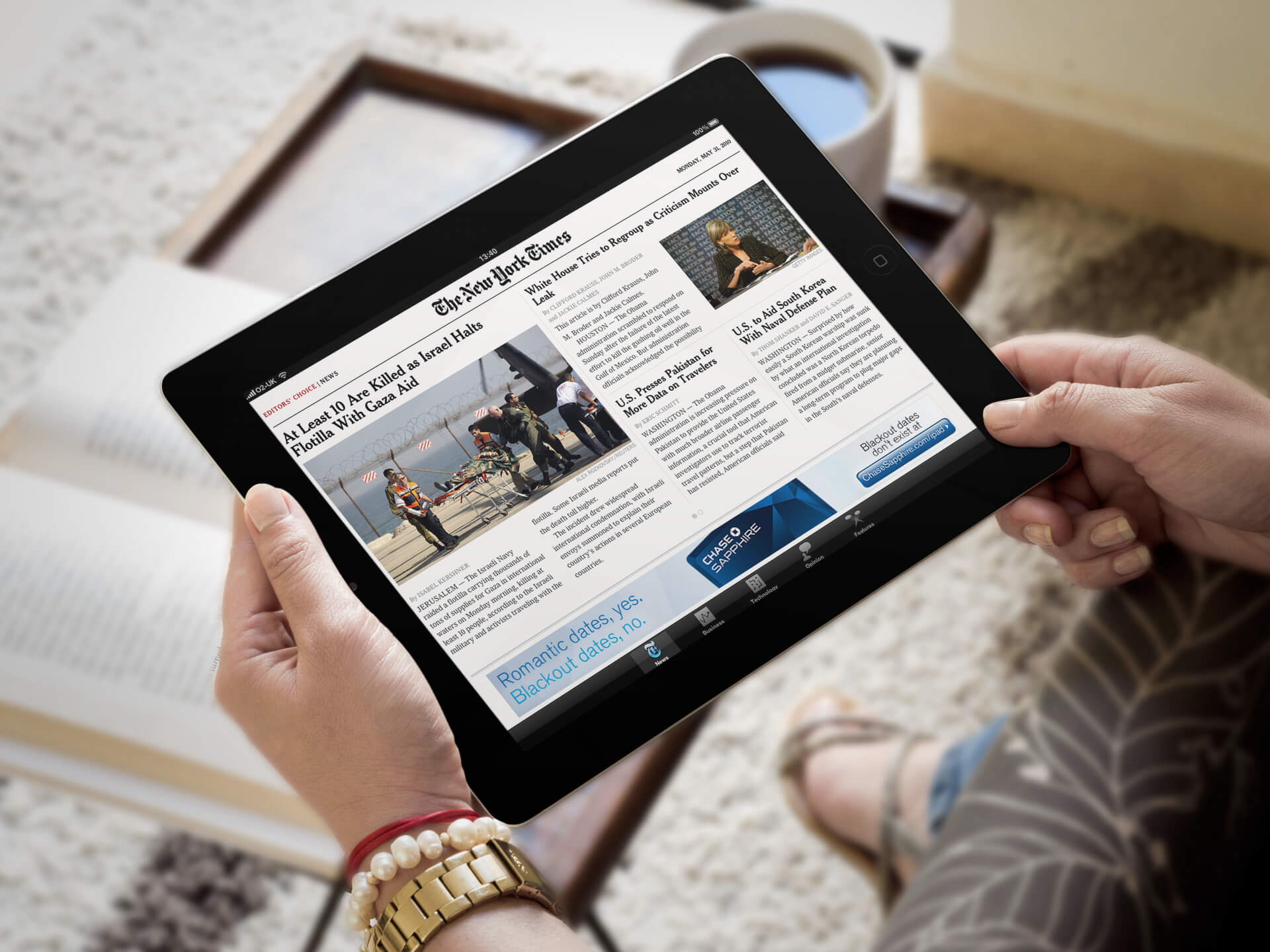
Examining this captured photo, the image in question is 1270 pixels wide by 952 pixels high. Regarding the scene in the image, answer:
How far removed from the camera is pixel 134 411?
112 cm

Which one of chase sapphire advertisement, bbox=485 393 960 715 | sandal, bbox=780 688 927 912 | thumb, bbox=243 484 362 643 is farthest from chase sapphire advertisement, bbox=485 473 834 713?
sandal, bbox=780 688 927 912

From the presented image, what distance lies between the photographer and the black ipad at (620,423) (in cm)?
68

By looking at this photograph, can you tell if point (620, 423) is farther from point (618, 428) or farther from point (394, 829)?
point (394, 829)

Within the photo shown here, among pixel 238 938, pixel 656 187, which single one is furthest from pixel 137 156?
pixel 656 187

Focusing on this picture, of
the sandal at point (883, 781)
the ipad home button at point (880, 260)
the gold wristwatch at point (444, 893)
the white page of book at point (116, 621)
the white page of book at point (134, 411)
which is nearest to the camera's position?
the gold wristwatch at point (444, 893)

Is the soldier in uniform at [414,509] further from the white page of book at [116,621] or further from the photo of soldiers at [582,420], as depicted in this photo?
the white page of book at [116,621]

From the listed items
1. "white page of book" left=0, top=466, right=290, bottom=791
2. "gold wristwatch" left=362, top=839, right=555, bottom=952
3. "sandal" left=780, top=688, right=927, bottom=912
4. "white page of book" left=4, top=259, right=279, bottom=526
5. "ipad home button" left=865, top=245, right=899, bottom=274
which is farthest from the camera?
"sandal" left=780, top=688, right=927, bottom=912

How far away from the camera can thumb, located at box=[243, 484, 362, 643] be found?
0.65 meters

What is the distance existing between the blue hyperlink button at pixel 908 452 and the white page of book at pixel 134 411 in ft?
2.30

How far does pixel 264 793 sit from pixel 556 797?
428mm

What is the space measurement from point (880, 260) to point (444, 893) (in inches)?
20.5

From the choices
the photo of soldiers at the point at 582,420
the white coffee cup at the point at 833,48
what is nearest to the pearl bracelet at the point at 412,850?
the photo of soldiers at the point at 582,420

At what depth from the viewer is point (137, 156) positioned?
6.15ft

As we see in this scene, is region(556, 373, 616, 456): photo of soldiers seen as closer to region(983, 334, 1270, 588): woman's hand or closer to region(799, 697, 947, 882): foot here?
region(983, 334, 1270, 588): woman's hand
